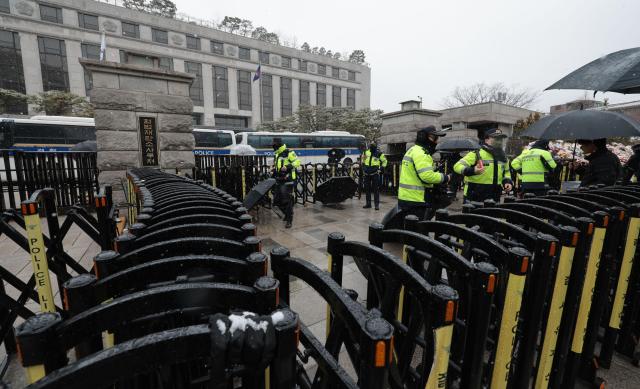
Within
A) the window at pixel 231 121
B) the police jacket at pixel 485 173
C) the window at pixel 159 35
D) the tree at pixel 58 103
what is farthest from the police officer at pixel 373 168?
the window at pixel 159 35

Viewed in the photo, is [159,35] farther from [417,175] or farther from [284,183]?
[417,175]

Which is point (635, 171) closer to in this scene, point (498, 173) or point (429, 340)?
point (498, 173)

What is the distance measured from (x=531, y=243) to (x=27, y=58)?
145 ft

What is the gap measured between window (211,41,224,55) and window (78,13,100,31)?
1277 cm

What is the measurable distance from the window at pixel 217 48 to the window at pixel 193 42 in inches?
74.7

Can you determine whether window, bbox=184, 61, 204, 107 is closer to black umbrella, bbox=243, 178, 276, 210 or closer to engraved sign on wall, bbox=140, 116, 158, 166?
engraved sign on wall, bbox=140, 116, 158, 166

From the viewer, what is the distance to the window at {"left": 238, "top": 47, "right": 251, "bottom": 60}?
146 ft

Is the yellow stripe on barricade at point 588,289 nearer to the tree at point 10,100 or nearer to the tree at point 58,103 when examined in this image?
the tree at point 58,103

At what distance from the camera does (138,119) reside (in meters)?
7.76

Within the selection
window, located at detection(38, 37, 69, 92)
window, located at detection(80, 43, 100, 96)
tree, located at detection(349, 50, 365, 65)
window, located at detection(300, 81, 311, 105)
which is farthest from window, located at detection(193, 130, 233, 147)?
tree, located at detection(349, 50, 365, 65)

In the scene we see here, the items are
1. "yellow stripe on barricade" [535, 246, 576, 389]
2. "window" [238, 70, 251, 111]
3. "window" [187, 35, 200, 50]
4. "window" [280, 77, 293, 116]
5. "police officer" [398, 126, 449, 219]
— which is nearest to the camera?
"yellow stripe on barricade" [535, 246, 576, 389]

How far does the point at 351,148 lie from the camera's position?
28969 mm

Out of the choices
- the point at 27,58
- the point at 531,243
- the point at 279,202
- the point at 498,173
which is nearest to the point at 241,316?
the point at 531,243

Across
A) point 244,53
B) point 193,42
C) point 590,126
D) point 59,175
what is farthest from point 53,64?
point 590,126
